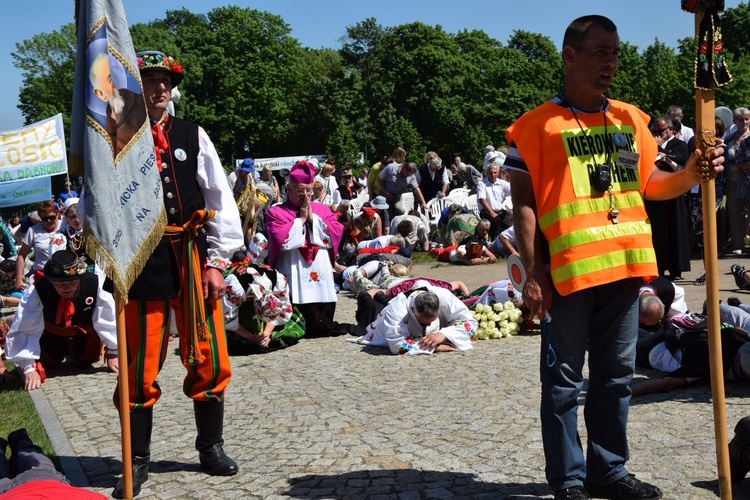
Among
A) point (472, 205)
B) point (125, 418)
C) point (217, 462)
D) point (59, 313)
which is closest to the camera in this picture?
point (125, 418)

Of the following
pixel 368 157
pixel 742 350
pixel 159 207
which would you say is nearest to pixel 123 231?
pixel 159 207

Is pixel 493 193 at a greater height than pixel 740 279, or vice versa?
pixel 493 193

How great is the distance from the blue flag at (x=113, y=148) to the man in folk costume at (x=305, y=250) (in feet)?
17.3

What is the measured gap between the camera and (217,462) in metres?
4.99

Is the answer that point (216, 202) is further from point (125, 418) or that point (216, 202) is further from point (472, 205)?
point (472, 205)

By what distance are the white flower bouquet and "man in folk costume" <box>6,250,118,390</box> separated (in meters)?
3.53

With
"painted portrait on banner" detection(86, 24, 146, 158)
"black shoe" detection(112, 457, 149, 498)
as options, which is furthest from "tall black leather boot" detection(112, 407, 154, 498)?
"painted portrait on banner" detection(86, 24, 146, 158)

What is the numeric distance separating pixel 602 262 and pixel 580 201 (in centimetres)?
27

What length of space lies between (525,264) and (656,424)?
209 cm

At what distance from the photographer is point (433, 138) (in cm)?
5356

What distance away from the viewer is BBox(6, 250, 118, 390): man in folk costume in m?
7.91

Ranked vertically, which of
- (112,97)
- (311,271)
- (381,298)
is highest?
(112,97)

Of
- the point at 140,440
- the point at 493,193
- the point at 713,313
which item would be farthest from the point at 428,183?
the point at 713,313

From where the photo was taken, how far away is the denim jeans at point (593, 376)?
3.99 m
